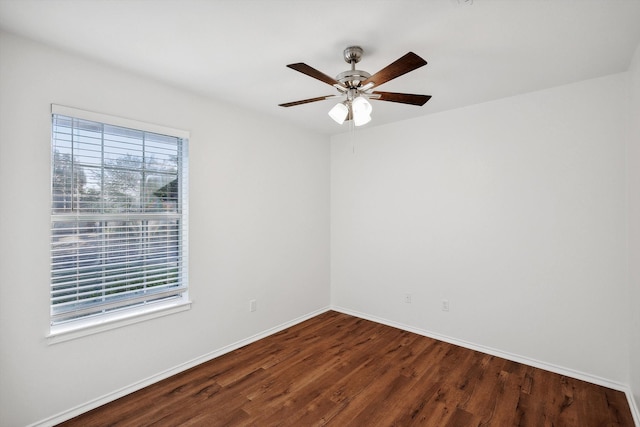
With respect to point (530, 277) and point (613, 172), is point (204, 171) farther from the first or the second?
point (613, 172)

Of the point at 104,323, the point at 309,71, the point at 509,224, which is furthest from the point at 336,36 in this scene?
the point at 104,323

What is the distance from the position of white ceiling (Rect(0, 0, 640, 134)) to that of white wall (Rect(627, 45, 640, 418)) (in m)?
0.26

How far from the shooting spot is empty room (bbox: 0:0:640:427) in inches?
74.3

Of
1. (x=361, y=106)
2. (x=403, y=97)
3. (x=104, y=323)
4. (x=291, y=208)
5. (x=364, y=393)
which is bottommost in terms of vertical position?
(x=364, y=393)

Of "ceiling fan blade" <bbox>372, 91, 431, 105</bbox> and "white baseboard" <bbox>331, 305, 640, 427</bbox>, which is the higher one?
"ceiling fan blade" <bbox>372, 91, 431, 105</bbox>

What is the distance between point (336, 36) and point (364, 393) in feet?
8.55

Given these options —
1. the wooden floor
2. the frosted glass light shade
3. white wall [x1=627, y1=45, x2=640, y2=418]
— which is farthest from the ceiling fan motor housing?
the wooden floor

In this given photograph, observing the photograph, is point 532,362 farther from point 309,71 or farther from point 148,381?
point 148,381

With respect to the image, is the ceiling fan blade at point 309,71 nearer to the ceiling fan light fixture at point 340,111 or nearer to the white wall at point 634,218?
the ceiling fan light fixture at point 340,111

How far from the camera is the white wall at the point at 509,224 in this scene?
8.20 feet

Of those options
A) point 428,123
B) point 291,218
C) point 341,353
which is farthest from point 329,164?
point 341,353

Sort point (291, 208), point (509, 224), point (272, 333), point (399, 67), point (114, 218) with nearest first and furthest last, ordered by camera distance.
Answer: point (399, 67) → point (114, 218) → point (509, 224) → point (272, 333) → point (291, 208)

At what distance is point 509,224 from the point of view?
2939mm

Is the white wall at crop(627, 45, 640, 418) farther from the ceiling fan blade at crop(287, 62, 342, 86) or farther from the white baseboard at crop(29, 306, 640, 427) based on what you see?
the ceiling fan blade at crop(287, 62, 342, 86)
